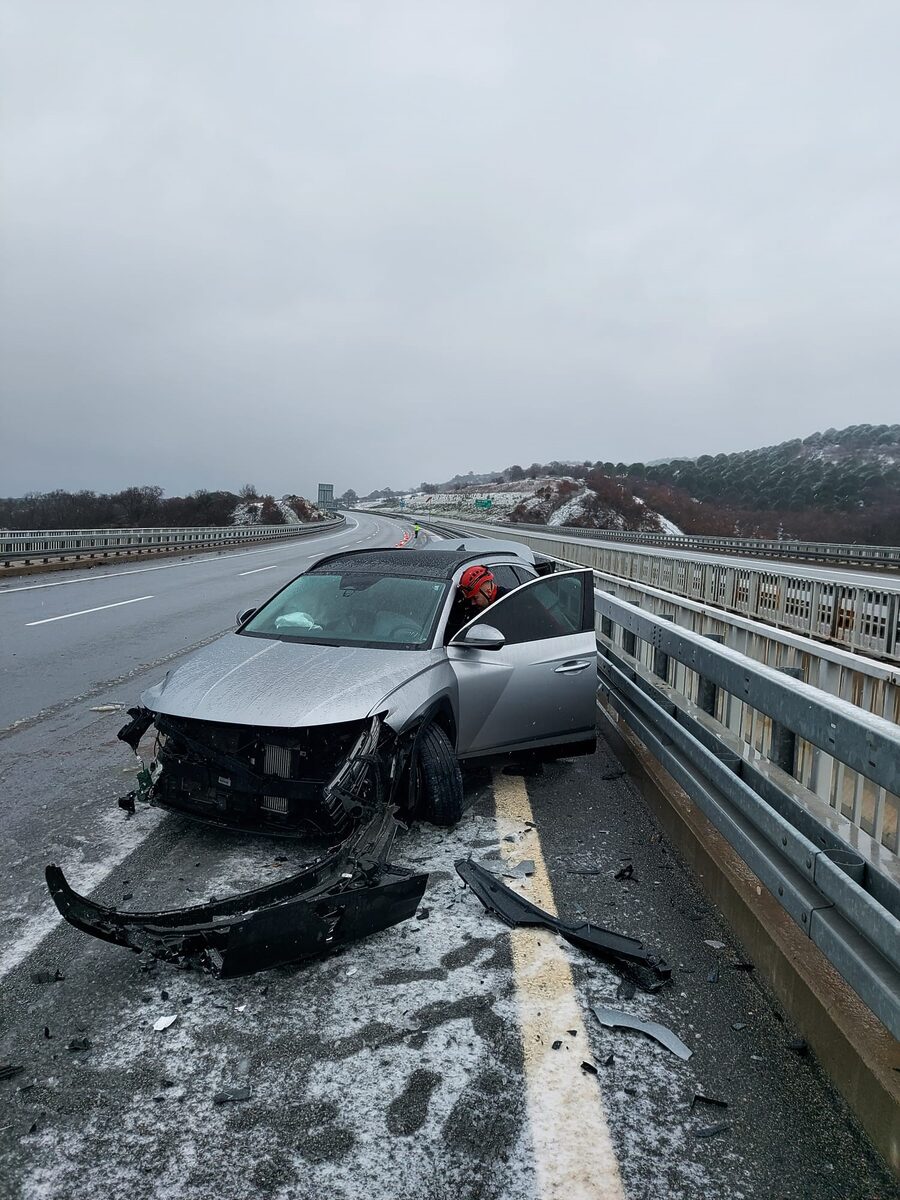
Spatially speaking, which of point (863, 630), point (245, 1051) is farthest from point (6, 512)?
point (245, 1051)

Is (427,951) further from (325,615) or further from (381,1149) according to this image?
(325,615)

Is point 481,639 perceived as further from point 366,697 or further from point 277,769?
point 277,769

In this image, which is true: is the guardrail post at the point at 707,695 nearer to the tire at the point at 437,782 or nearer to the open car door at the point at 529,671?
the open car door at the point at 529,671

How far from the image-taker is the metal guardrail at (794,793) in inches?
108

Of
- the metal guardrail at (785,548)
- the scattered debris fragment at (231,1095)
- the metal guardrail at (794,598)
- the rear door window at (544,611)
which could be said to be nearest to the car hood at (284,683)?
the rear door window at (544,611)

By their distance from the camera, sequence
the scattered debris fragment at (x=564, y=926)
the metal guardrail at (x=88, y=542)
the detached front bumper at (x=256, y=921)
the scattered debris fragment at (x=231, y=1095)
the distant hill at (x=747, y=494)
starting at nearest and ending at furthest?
the scattered debris fragment at (x=231, y=1095), the detached front bumper at (x=256, y=921), the scattered debris fragment at (x=564, y=926), the metal guardrail at (x=88, y=542), the distant hill at (x=747, y=494)

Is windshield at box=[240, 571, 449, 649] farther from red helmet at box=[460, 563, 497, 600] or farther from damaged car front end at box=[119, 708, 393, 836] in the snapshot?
damaged car front end at box=[119, 708, 393, 836]

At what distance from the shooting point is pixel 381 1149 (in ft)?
7.95

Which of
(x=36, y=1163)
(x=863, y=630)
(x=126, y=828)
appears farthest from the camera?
(x=863, y=630)

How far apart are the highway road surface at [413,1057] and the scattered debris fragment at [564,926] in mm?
67

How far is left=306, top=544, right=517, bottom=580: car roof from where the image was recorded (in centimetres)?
643

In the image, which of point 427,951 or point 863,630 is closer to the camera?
point 427,951

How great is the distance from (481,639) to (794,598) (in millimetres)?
10158

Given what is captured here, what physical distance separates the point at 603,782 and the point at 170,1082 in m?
3.97
